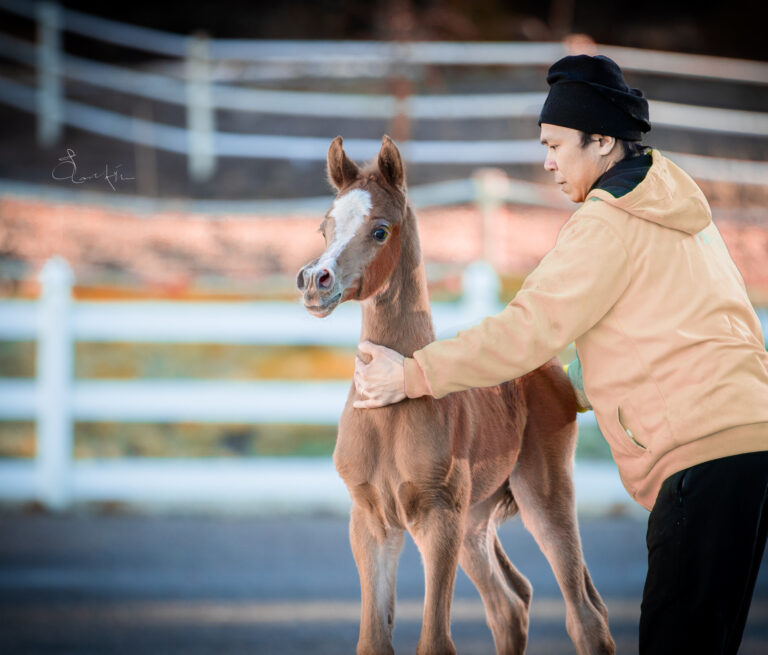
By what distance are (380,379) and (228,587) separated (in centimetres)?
251

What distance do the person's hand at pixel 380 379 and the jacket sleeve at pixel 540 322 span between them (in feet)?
0.16

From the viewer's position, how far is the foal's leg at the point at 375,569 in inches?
66.3

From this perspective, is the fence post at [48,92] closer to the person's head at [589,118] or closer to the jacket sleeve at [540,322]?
the person's head at [589,118]

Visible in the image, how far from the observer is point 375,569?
172 centimetres

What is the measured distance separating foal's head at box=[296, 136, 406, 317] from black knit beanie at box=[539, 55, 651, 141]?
0.32m

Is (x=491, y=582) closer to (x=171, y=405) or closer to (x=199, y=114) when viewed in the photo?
(x=171, y=405)

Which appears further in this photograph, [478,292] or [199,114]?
[199,114]

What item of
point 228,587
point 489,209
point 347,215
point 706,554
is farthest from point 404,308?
point 489,209

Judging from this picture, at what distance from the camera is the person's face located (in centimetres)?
167

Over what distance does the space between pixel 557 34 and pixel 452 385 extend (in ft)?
33.7

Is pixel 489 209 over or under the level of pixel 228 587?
over

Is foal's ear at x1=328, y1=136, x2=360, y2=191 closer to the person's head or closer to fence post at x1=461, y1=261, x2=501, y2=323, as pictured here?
the person's head

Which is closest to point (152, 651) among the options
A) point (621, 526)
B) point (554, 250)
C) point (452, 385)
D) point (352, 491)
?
point (352, 491)

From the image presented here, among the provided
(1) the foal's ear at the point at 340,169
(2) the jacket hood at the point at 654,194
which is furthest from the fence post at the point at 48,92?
(2) the jacket hood at the point at 654,194
